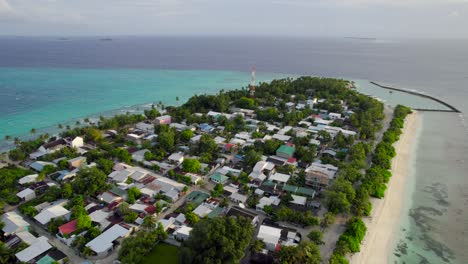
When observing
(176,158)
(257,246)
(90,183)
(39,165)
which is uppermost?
(90,183)

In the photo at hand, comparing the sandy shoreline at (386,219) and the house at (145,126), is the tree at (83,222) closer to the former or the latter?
the sandy shoreline at (386,219)

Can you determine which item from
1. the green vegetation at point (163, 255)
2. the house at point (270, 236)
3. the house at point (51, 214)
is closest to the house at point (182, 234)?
the green vegetation at point (163, 255)

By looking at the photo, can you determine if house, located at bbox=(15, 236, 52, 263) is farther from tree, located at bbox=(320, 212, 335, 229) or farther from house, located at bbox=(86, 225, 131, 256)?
tree, located at bbox=(320, 212, 335, 229)

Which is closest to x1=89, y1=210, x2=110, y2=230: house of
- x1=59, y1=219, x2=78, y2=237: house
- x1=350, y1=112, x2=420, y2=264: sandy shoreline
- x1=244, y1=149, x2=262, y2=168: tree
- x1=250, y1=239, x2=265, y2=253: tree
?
x1=59, y1=219, x2=78, y2=237: house

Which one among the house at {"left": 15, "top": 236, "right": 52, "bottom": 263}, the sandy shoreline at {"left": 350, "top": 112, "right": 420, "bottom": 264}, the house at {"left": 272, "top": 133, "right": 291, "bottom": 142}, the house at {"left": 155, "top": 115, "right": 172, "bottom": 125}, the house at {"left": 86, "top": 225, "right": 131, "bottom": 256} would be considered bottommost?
the sandy shoreline at {"left": 350, "top": 112, "right": 420, "bottom": 264}

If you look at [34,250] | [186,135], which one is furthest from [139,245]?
[186,135]

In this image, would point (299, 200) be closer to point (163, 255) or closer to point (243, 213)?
point (243, 213)

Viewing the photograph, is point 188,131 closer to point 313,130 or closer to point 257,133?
point 257,133

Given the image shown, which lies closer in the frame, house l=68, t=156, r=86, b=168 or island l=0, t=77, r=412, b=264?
island l=0, t=77, r=412, b=264
